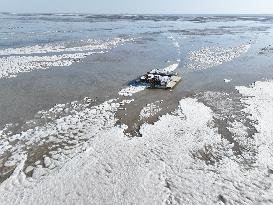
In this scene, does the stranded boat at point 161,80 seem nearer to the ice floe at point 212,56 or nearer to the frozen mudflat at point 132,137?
the frozen mudflat at point 132,137

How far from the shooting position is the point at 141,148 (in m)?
14.2

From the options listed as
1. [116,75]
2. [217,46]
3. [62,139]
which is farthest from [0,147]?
[217,46]

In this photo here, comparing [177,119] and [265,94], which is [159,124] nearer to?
[177,119]

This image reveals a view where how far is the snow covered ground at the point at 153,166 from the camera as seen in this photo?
11133 mm

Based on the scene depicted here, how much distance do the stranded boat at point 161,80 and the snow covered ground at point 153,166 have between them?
225 inches

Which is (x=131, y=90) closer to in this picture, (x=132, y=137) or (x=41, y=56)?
(x=132, y=137)

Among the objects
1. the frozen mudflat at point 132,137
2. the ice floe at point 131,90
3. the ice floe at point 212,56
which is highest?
the frozen mudflat at point 132,137

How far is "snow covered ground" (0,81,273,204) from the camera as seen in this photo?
11133 mm

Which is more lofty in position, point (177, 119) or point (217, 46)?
point (177, 119)

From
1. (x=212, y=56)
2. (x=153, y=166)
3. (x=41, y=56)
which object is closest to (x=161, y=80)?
(x=153, y=166)

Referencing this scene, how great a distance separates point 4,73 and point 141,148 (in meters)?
17.0

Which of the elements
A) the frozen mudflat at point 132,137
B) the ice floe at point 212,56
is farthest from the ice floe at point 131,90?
the ice floe at point 212,56

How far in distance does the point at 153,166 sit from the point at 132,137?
8.95ft

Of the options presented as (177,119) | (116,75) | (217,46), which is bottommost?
(217,46)
